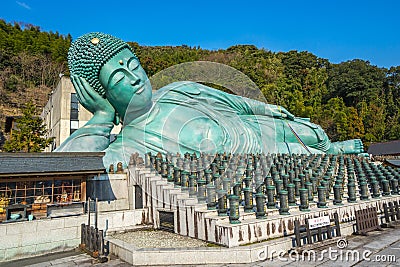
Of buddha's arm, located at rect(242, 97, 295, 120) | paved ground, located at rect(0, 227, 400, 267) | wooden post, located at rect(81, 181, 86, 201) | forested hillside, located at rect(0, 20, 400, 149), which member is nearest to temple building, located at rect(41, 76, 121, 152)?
buddha's arm, located at rect(242, 97, 295, 120)

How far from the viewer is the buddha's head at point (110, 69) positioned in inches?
424

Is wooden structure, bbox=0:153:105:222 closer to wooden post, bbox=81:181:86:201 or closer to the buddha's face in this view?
wooden post, bbox=81:181:86:201

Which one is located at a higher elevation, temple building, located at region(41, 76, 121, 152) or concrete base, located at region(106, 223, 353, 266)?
temple building, located at region(41, 76, 121, 152)

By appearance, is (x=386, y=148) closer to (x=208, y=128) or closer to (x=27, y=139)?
(x=208, y=128)

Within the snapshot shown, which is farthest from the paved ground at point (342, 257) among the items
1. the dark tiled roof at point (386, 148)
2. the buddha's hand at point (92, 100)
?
the dark tiled roof at point (386, 148)

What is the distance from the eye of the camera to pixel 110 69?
35.2 ft

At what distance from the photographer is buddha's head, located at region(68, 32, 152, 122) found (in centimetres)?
1076

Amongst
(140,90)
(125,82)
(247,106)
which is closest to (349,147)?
(247,106)

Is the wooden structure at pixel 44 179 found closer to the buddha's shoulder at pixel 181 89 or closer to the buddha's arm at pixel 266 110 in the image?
the buddha's shoulder at pixel 181 89

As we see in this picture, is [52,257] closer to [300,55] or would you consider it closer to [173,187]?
[173,187]

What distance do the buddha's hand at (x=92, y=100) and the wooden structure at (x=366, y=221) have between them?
867 centimetres

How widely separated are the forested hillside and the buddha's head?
20157mm

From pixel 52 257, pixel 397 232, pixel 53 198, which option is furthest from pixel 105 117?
pixel 397 232

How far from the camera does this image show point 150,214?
8305 mm
